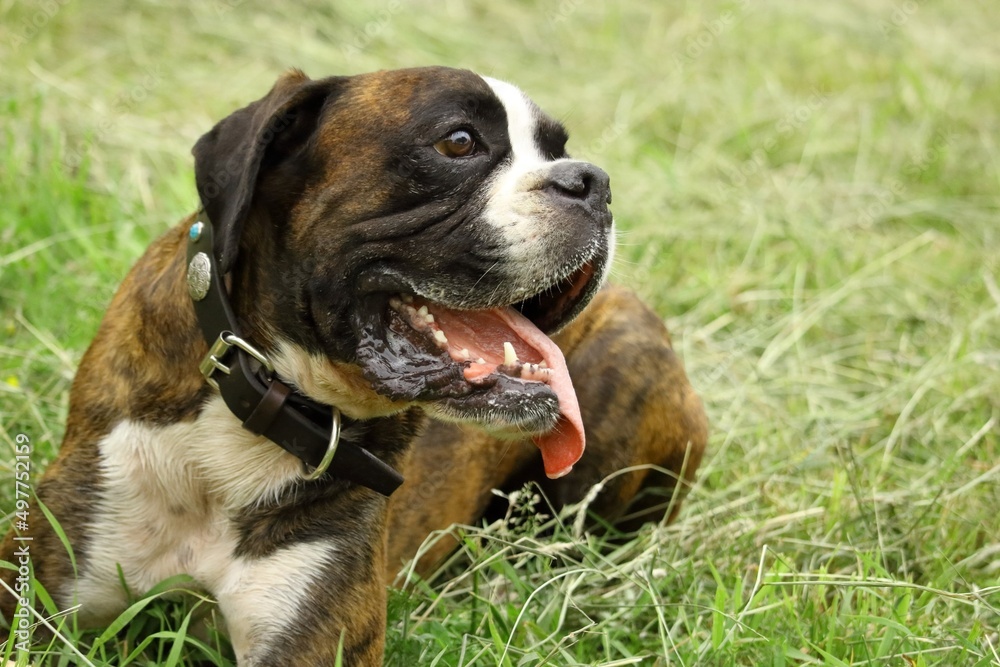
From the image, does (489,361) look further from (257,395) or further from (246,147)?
(246,147)

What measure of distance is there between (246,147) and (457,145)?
0.51 metres

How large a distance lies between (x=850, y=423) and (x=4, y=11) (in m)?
5.03

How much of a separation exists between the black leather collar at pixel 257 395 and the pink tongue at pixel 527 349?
37 centimetres

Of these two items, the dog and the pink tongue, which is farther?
the pink tongue

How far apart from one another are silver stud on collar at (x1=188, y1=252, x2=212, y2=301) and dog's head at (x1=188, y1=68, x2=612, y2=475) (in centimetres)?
4

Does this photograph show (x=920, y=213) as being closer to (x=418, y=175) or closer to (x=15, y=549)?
(x=418, y=175)

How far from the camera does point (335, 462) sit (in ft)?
9.73

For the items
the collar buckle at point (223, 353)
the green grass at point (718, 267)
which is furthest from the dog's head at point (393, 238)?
the green grass at point (718, 267)

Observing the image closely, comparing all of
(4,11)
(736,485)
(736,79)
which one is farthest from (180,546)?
(736,79)

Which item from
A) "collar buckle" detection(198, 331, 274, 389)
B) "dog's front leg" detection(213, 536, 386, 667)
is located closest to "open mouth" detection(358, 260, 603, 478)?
"collar buckle" detection(198, 331, 274, 389)

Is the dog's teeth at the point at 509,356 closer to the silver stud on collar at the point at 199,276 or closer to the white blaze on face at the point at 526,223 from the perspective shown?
the white blaze on face at the point at 526,223

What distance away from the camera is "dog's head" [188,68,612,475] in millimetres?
2904

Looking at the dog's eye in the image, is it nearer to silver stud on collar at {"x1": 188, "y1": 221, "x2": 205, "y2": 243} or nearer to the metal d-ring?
silver stud on collar at {"x1": 188, "y1": 221, "x2": 205, "y2": 243}

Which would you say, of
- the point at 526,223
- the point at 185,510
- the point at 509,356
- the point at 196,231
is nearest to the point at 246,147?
the point at 196,231
